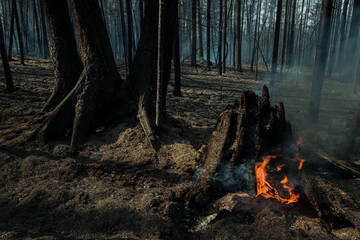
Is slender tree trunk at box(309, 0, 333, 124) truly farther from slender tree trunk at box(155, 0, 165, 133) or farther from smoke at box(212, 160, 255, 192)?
slender tree trunk at box(155, 0, 165, 133)

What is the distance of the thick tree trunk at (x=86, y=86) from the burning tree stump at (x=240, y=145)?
2.89 m

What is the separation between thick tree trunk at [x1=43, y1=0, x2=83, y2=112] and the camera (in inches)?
218

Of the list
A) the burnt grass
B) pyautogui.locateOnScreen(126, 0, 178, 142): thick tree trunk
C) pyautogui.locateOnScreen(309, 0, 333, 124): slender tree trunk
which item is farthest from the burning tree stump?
pyautogui.locateOnScreen(309, 0, 333, 124): slender tree trunk

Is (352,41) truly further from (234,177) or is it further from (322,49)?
(234,177)

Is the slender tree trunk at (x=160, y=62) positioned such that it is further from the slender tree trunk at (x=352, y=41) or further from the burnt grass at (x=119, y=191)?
the slender tree trunk at (x=352, y=41)

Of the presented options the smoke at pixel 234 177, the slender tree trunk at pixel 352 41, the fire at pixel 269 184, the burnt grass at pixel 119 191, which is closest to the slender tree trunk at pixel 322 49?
the burnt grass at pixel 119 191

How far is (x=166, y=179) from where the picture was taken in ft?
14.0

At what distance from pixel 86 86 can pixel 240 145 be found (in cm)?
377

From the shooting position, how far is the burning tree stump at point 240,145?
3891mm

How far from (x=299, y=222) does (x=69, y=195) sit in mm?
3566

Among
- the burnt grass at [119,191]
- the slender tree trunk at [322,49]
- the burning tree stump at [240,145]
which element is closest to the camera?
the burnt grass at [119,191]

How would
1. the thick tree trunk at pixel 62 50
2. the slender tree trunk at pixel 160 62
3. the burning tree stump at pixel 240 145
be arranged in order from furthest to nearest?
the thick tree trunk at pixel 62 50 < the slender tree trunk at pixel 160 62 < the burning tree stump at pixel 240 145

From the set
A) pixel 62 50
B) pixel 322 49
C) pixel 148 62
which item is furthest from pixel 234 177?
pixel 62 50

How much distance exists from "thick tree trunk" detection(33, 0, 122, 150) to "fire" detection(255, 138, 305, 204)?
3.83m
